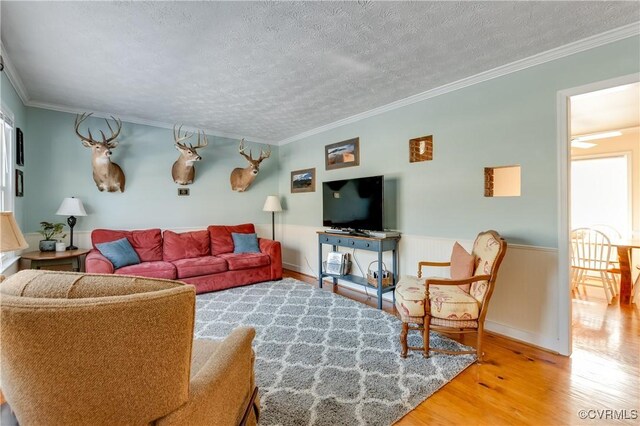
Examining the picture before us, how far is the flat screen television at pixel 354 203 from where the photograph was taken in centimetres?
360

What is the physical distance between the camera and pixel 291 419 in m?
1.67

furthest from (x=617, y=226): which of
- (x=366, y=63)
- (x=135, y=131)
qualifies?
(x=135, y=131)

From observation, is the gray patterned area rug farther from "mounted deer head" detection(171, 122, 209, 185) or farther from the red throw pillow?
"mounted deer head" detection(171, 122, 209, 185)

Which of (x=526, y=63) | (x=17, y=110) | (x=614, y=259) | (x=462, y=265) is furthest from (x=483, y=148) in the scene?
(x=17, y=110)

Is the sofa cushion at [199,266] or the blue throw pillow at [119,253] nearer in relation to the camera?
the blue throw pillow at [119,253]

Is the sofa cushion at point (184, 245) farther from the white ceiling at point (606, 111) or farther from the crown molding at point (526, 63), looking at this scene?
the white ceiling at point (606, 111)

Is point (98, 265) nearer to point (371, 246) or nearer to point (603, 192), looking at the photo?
point (371, 246)

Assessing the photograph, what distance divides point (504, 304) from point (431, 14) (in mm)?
2516

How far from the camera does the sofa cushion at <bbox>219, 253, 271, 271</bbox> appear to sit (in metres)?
4.20

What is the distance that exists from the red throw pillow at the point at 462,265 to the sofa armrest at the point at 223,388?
1.89 meters

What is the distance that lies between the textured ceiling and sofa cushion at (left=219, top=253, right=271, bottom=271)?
213 cm

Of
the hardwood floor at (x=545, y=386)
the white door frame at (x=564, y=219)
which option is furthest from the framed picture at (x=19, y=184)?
the white door frame at (x=564, y=219)

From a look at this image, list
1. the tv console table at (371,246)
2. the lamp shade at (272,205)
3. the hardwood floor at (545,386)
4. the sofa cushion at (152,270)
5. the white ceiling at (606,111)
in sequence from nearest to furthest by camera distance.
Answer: the hardwood floor at (545,386)
the white ceiling at (606,111)
the tv console table at (371,246)
the sofa cushion at (152,270)
the lamp shade at (272,205)

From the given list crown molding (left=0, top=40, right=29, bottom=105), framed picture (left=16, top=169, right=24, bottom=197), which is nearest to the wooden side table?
framed picture (left=16, top=169, right=24, bottom=197)
